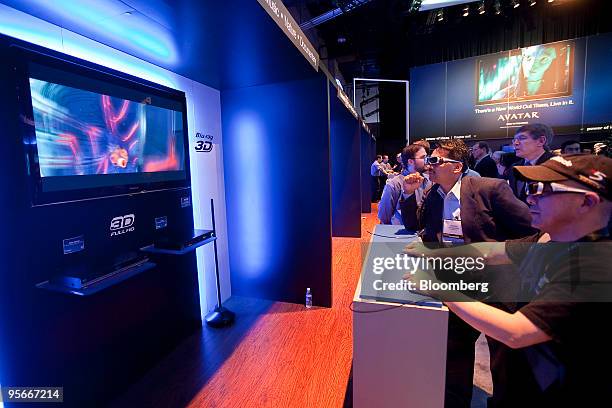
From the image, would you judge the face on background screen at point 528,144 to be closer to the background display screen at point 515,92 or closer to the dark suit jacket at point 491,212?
the dark suit jacket at point 491,212

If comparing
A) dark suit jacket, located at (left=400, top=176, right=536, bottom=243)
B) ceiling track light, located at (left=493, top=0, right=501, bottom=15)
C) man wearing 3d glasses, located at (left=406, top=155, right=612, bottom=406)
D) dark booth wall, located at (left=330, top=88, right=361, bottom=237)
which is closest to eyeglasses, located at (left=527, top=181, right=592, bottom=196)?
man wearing 3d glasses, located at (left=406, top=155, right=612, bottom=406)

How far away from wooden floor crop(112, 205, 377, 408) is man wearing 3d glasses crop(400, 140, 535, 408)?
78 centimetres

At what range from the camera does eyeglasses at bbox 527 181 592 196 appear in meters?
0.89

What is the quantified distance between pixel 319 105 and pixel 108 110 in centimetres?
173

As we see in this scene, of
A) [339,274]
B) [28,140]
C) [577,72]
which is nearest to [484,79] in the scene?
[577,72]

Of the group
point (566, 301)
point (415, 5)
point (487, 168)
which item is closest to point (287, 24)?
point (566, 301)

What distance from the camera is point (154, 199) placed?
2191 mm

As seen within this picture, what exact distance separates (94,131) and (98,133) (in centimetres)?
3

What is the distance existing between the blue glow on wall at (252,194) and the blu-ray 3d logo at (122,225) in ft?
4.41

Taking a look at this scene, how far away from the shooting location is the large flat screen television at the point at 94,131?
Answer: 1474mm

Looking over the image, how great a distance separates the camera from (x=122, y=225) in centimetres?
195

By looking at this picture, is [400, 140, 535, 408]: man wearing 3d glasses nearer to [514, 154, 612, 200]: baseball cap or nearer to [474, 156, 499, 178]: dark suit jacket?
[514, 154, 612, 200]: baseball cap

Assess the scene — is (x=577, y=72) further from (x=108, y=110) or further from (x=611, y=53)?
(x=108, y=110)

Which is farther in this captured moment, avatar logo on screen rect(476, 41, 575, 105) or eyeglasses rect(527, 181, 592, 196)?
avatar logo on screen rect(476, 41, 575, 105)
